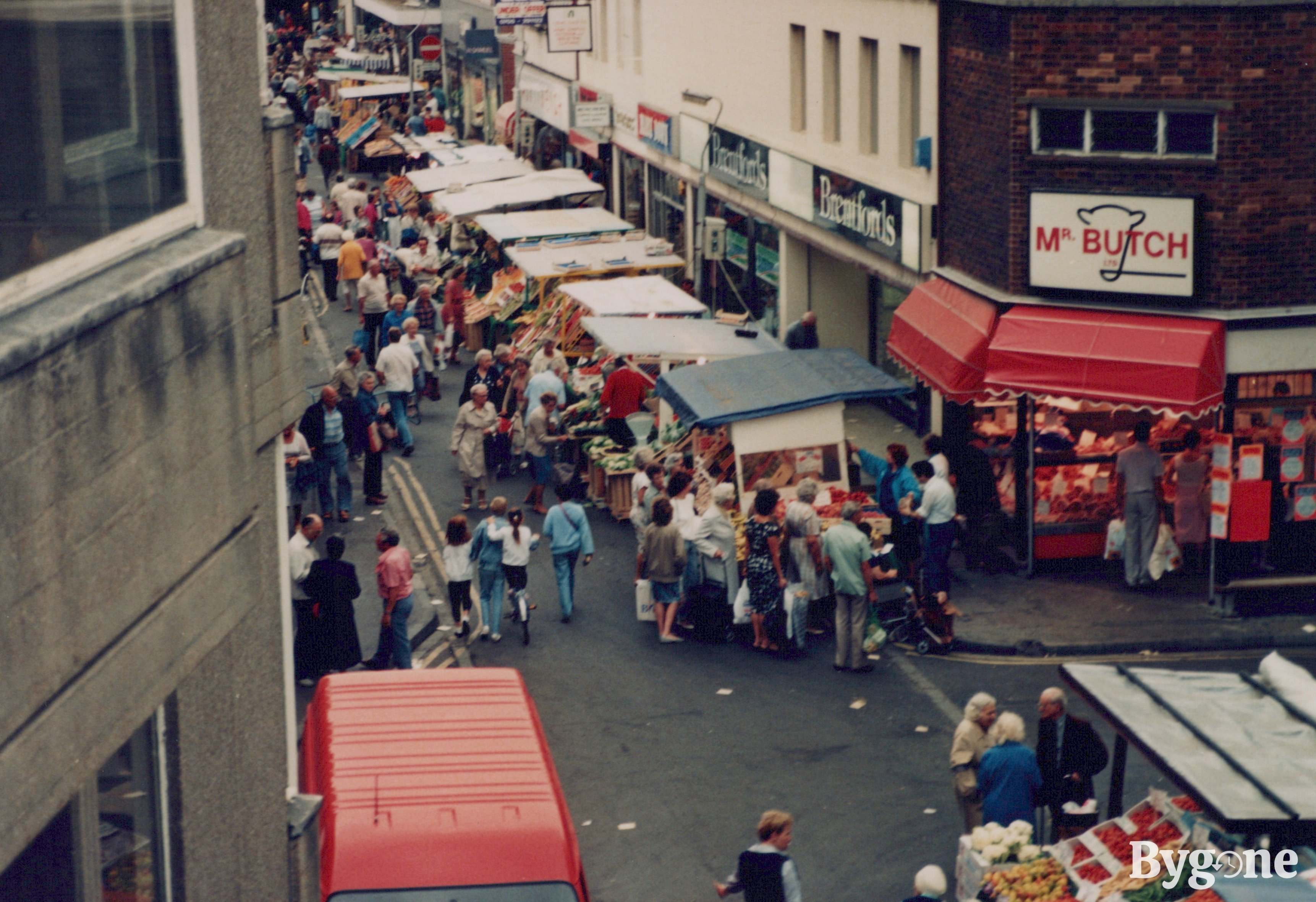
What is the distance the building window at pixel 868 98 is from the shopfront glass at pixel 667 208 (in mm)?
10261

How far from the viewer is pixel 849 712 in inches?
594

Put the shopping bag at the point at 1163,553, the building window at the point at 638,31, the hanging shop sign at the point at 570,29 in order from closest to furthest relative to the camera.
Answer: the shopping bag at the point at 1163,553 < the building window at the point at 638,31 < the hanging shop sign at the point at 570,29

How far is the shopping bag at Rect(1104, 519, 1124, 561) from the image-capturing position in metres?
18.2

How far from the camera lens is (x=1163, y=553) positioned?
17922 mm

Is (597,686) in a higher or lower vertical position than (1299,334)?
lower

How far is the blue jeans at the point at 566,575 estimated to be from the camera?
1739 cm

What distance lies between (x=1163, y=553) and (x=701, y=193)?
44.5ft

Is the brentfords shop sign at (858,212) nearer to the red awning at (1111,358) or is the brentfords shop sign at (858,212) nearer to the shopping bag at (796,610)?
the red awning at (1111,358)

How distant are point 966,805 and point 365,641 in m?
7.24

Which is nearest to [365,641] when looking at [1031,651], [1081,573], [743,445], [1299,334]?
[743,445]

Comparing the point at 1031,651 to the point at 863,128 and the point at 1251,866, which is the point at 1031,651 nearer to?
the point at 1251,866

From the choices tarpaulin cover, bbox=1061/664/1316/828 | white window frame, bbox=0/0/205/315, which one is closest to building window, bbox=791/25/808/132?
tarpaulin cover, bbox=1061/664/1316/828

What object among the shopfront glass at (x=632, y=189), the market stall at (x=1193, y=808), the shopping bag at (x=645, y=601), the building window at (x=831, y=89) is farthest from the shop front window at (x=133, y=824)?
the shopfront glass at (x=632, y=189)

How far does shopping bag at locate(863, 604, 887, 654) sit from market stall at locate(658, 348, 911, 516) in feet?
7.11
